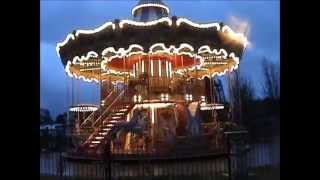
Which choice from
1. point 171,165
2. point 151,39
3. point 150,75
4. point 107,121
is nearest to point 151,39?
point 151,39

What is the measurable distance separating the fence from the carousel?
0.57 m

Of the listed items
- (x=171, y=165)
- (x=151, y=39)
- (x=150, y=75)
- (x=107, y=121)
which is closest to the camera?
(x=171, y=165)

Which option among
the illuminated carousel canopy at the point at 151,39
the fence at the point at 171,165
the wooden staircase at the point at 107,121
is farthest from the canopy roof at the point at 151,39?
the fence at the point at 171,165

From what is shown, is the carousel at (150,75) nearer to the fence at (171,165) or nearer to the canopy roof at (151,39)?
the canopy roof at (151,39)

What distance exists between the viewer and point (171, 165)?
7383mm

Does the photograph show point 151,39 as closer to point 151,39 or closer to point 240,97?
point 151,39

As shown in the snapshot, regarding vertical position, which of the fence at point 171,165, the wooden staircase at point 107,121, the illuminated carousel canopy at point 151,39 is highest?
the illuminated carousel canopy at point 151,39

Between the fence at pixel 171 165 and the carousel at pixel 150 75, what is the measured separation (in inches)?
22.4

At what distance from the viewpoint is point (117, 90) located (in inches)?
408

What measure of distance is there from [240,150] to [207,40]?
183 cm

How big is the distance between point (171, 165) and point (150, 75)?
2.66 metres

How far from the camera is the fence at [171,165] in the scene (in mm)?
6668

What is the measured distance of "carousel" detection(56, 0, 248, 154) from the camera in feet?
26.0

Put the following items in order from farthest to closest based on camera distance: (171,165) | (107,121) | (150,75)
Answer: (150,75), (107,121), (171,165)
